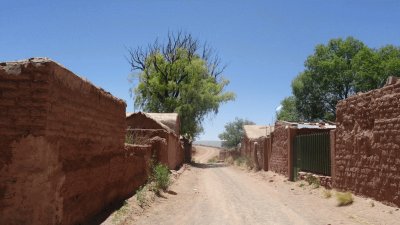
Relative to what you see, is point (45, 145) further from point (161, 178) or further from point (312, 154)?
point (312, 154)

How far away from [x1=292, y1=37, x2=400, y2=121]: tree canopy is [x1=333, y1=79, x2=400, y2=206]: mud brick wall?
3123cm

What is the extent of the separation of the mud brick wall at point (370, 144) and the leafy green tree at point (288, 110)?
35.0 meters

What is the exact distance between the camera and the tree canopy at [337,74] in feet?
139

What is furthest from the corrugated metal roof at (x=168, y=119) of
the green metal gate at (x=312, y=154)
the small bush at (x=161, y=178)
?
the small bush at (x=161, y=178)

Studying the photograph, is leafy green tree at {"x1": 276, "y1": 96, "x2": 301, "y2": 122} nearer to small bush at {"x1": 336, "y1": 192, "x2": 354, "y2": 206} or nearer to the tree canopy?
the tree canopy

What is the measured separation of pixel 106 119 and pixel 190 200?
4.63 metres

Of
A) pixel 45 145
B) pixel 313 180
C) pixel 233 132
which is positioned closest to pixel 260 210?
pixel 313 180

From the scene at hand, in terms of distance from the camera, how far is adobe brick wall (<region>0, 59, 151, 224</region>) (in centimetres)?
599

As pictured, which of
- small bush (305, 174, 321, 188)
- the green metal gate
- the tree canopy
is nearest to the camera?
the green metal gate

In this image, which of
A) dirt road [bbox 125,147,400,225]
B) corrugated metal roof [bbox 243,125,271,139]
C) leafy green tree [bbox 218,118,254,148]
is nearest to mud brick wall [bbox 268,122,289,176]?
dirt road [bbox 125,147,400,225]

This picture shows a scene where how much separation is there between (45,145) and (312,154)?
12622 millimetres

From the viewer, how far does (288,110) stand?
2000 inches

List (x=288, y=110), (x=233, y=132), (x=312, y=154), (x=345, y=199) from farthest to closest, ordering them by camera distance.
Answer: (x=233, y=132)
(x=288, y=110)
(x=312, y=154)
(x=345, y=199)

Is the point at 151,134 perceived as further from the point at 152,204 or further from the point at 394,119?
the point at 394,119
